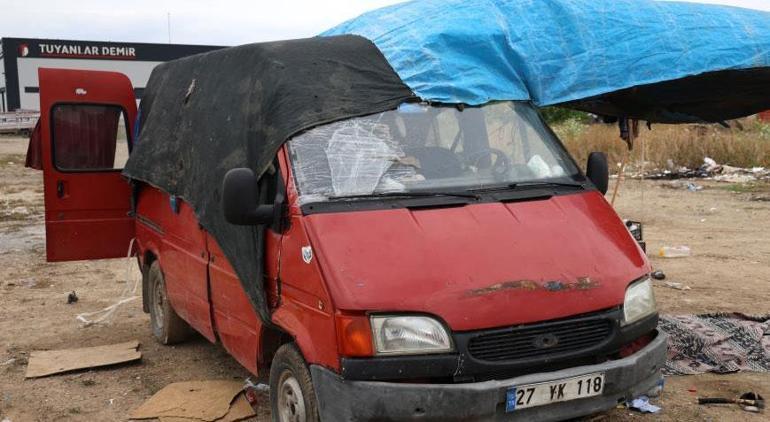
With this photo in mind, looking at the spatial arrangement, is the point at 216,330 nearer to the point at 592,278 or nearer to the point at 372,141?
the point at 372,141

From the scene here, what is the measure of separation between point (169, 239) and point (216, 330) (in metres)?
1.15

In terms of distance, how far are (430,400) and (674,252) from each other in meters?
7.74

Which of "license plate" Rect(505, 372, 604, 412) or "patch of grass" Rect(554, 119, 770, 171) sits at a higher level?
"license plate" Rect(505, 372, 604, 412)

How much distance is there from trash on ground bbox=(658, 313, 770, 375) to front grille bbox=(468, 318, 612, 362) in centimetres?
Result: 215

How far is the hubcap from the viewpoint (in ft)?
13.1

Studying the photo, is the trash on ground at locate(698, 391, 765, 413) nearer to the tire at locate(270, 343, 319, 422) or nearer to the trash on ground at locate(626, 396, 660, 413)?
the trash on ground at locate(626, 396, 660, 413)

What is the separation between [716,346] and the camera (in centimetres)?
602

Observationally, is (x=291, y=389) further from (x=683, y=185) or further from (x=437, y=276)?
(x=683, y=185)

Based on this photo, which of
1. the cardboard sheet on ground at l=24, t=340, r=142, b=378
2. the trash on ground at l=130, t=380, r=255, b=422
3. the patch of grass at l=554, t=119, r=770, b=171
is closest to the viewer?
the trash on ground at l=130, t=380, r=255, b=422

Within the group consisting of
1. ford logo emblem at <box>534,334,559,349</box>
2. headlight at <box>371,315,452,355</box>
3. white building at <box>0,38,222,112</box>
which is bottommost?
white building at <box>0,38,222,112</box>

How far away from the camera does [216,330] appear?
17.7 ft

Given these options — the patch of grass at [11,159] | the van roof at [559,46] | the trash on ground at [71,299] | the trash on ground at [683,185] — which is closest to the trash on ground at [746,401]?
the van roof at [559,46]

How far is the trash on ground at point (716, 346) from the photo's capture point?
19.0ft

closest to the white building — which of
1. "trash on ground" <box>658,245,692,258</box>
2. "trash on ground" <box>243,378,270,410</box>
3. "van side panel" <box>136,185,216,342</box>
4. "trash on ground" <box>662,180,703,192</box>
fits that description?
"trash on ground" <box>662,180,703,192</box>
